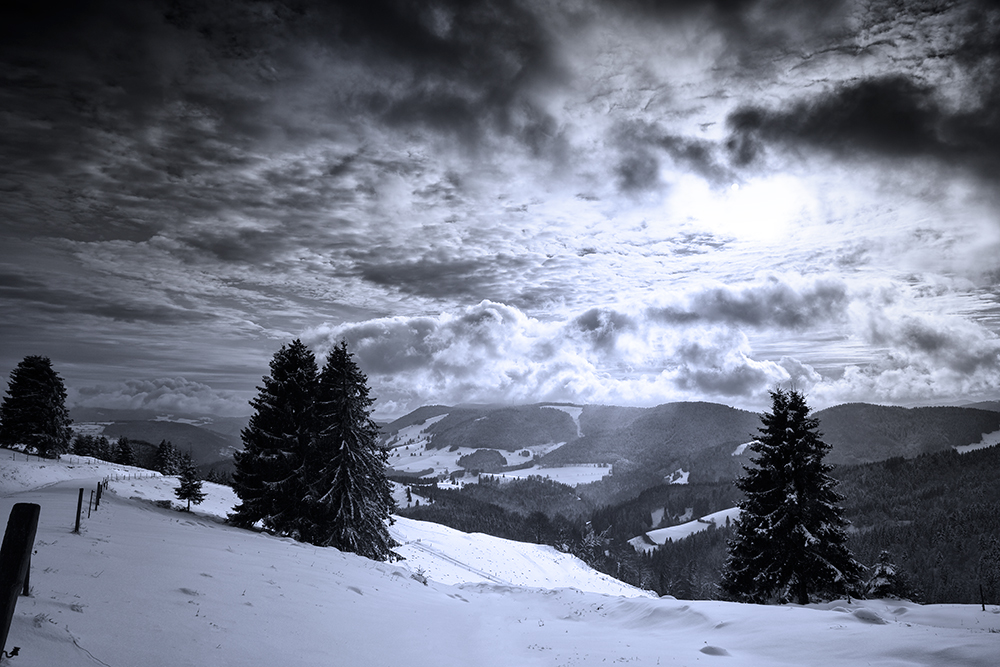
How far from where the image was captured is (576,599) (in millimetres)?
19312

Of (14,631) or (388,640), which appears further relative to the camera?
(388,640)

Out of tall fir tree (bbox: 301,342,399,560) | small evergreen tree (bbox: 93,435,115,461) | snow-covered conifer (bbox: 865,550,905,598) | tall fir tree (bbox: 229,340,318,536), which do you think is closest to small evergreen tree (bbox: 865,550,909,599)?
snow-covered conifer (bbox: 865,550,905,598)

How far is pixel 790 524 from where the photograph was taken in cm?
2106

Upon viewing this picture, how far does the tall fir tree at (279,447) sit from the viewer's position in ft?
79.0

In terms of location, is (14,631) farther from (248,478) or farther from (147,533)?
(248,478)

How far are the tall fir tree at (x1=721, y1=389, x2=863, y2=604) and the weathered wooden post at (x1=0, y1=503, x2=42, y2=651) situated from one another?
2408cm

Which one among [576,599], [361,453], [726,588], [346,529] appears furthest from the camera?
[361,453]

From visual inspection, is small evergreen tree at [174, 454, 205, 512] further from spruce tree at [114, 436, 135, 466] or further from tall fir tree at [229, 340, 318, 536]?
spruce tree at [114, 436, 135, 466]

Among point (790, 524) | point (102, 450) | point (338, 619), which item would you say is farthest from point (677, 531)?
point (338, 619)

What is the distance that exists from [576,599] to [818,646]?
10962mm

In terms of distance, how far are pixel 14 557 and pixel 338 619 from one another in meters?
7.07

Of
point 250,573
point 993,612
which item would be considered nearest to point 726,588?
point 993,612

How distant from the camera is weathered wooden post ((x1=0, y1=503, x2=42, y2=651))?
4.18 m

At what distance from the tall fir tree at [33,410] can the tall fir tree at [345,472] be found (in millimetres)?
33404
